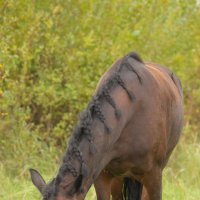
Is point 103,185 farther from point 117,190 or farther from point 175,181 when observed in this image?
point 175,181

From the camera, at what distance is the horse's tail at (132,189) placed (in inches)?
297

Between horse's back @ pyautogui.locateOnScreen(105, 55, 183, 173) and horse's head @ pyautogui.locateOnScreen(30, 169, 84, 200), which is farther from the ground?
horse's head @ pyautogui.locateOnScreen(30, 169, 84, 200)

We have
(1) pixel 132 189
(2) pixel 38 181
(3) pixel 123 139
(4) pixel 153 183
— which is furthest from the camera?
(1) pixel 132 189

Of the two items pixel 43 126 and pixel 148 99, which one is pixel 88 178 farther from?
pixel 43 126

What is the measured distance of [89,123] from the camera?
19.7 feet

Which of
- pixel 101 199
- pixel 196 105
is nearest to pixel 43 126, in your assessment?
pixel 196 105

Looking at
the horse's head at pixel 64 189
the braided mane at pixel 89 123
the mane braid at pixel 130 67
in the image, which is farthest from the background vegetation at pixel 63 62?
the horse's head at pixel 64 189

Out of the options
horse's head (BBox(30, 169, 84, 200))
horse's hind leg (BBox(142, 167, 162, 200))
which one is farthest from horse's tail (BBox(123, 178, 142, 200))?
horse's head (BBox(30, 169, 84, 200))

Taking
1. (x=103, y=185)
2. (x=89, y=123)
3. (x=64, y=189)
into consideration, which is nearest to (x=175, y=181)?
(x=103, y=185)

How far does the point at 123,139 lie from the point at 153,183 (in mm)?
692

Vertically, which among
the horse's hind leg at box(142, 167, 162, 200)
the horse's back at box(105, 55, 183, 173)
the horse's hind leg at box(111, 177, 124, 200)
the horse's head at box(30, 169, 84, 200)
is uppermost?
the horse's head at box(30, 169, 84, 200)

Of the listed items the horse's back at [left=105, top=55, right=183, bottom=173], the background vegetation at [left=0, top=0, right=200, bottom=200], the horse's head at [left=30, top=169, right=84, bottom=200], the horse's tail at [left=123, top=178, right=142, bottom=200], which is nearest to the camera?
the horse's head at [left=30, top=169, right=84, bottom=200]

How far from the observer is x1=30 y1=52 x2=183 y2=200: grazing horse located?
5727mm

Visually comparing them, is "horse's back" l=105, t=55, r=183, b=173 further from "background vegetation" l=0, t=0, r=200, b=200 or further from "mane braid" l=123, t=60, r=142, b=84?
"background vegetation" l=0, t=0, r=200, b=200
